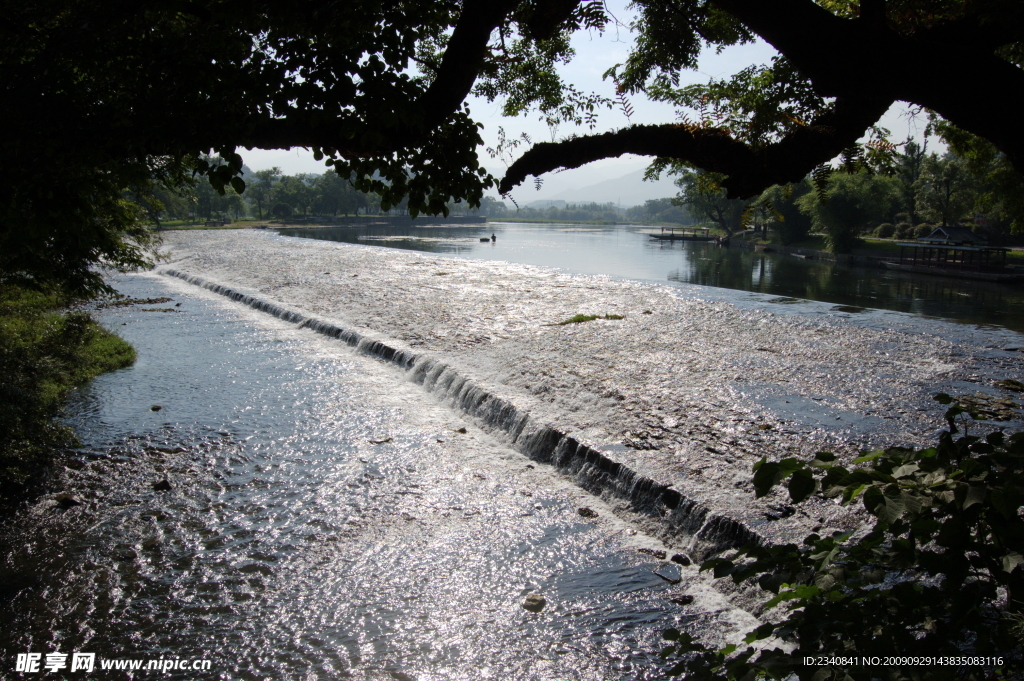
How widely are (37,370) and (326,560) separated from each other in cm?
664

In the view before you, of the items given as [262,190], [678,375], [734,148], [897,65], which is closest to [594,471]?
[678,375]

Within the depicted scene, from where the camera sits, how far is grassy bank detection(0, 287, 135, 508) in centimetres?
781

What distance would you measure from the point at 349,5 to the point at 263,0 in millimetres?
612

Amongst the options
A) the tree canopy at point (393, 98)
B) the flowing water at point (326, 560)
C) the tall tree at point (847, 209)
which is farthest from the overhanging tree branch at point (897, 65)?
the tall tree at point (847, 209)

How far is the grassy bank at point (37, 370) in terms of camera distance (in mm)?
7809

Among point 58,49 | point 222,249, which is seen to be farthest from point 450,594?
point 222,249

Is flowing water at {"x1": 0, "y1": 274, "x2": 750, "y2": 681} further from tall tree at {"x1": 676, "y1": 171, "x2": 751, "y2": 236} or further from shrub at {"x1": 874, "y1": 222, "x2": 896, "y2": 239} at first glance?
tall tree at {"x1": 676, "y1": 171, "x2": 751, "y2": 236}

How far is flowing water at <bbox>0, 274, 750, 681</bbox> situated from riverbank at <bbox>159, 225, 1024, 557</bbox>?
0.87 m

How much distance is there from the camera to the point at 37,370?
9.95 m

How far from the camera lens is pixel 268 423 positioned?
10.1 meters

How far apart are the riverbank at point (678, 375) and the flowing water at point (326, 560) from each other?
87 centimetres

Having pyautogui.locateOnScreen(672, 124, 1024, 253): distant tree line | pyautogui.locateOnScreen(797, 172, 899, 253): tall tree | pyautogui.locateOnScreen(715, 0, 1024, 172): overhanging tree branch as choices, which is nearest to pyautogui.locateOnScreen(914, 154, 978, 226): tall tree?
pyautogui.locateOnScreen(672, 124, 1024, 253): distant tree line

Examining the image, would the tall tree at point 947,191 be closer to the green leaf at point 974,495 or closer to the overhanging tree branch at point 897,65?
the overhanging tree branch at point 897,65

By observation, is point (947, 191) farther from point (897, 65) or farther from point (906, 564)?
point (906, 564)
